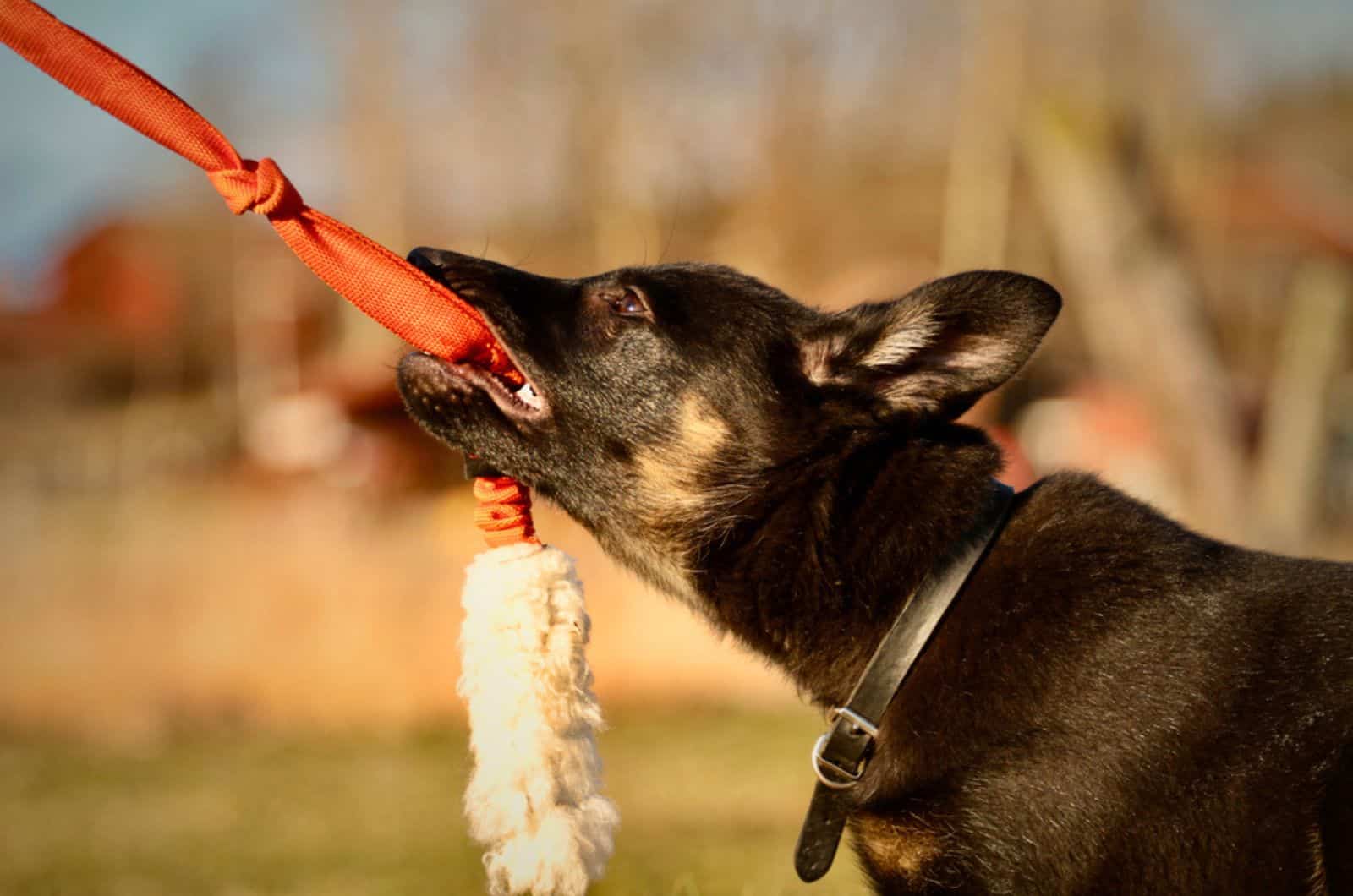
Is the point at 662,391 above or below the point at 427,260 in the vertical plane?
below

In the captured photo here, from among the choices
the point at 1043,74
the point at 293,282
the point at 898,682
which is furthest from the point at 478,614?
the point at 293,282

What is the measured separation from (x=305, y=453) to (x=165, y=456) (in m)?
6.03

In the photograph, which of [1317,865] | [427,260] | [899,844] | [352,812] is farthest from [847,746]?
[352,812]

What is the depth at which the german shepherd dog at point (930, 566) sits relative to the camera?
3.39 m

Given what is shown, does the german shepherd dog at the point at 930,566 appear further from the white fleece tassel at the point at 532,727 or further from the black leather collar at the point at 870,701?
the white fleece tassel at the point at 532,727

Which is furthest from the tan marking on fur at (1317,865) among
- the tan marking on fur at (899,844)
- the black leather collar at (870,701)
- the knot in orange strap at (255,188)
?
the knot in orange strap at (255,188)

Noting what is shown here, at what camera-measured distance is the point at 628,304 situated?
440 centimetres

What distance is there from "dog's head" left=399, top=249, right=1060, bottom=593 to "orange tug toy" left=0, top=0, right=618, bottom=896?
8.5 inches

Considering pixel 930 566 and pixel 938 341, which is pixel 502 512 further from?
pixel 938 341

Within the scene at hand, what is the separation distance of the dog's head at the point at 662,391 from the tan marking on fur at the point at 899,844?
106cm

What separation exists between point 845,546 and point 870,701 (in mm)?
525

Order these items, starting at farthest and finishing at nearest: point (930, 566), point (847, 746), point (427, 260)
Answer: point (427, 260) → point (930, 566) → point (847, 746)

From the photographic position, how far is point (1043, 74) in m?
18.3

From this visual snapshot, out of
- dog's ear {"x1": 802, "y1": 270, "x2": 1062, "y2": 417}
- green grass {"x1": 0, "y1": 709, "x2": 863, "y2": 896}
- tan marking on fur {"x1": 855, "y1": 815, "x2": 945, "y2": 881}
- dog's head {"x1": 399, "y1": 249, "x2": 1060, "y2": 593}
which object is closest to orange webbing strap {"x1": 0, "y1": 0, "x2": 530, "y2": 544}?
dog's head {"x1": 399, "y1": 249, "x2": 1060, "y2": 593}
